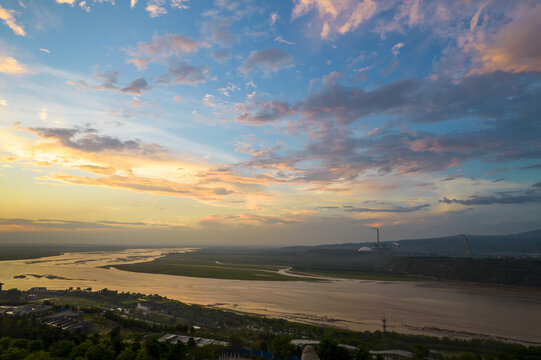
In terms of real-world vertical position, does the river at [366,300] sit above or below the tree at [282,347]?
below

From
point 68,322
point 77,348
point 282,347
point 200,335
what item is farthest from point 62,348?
point 282,347

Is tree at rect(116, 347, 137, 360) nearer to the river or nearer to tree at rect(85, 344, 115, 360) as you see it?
tree at rect(85, 344, 115, 360)

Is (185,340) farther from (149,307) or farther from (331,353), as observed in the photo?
(149,307)

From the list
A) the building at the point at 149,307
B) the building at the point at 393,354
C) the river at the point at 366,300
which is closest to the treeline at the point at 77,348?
the building at the point at 393,354

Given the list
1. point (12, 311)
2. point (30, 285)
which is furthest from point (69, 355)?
point (30, 285)

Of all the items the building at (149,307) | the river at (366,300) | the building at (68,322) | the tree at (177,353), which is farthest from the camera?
the building at (149,307)

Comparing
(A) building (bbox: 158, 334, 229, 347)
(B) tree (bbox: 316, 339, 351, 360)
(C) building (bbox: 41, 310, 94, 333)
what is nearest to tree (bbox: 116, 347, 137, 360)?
(A) building (bbox: 158, 334, 229, 347)

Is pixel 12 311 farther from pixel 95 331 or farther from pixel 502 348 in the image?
pixel 502 348

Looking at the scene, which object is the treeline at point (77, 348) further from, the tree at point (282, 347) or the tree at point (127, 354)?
the tree at point (282, 347)

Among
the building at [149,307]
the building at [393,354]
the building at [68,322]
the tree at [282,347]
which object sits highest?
the tree at [282,347]
